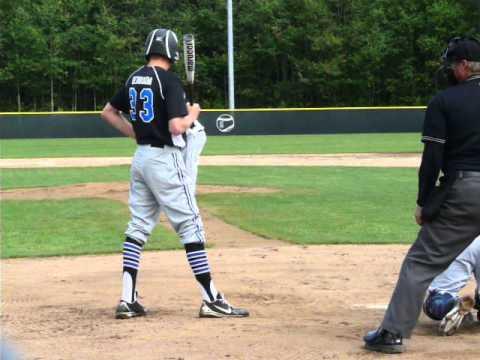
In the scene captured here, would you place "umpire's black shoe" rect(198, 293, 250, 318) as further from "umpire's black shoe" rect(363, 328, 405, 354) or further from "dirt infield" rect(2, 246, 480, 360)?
"umpire's black shoe" rect(363, 328, 405, 354)

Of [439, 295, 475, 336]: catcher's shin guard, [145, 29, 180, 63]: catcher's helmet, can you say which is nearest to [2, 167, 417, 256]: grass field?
[145, 29, 180, 63]: catcher's helmet

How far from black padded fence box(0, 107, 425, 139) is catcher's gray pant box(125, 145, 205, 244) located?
28865 mm

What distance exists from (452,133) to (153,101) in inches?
78.4

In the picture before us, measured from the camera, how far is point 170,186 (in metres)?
5.58

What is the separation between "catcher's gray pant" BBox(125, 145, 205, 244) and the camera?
219 inches

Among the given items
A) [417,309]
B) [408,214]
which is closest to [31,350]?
[417,309]

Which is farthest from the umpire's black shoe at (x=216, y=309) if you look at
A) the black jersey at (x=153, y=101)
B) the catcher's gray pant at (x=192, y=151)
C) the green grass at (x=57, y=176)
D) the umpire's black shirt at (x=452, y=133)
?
the green grass at (x=57, y=176)

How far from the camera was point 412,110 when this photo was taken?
36.2m

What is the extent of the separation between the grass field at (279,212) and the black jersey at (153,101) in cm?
369

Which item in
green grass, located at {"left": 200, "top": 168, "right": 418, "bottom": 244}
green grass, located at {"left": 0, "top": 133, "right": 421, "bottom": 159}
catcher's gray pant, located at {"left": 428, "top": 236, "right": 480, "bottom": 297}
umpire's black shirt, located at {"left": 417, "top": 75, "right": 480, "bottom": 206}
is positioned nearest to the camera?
umpire's black shirt, located at {"left": 417, "top": 75, "right": 480, "bottom": 206}

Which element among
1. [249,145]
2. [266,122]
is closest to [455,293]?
[249,145]

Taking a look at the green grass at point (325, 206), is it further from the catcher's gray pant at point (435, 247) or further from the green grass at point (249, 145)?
the green grass at point (249, 145)

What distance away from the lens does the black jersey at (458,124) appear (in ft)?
15.1

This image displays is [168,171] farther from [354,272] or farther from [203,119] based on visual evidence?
[203,119]
